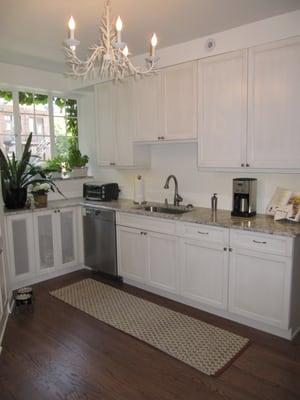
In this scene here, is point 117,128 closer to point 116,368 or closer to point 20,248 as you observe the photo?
point 20,248

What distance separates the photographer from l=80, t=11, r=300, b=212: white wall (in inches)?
109

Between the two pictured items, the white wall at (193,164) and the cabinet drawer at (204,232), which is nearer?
the white wall at (193,164)

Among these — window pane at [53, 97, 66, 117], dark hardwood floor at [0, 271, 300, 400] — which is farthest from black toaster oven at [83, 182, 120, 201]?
dark hardwood floor at [0, 271, 300, 400]

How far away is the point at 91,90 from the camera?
4.63 m

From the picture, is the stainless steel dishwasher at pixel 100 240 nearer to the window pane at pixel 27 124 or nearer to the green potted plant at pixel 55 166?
the green potted plant at pixel 55 166

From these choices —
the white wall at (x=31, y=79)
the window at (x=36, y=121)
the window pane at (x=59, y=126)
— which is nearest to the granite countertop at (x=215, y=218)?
the window at (x=36, y=121)

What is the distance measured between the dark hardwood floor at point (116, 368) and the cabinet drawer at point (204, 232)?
2.51 ft

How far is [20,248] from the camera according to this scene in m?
3.72

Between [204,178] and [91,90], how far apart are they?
221 cm

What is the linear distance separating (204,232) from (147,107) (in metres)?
1.63

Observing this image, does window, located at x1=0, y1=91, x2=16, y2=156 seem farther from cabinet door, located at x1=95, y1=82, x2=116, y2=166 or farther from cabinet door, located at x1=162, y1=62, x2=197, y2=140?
cabinet door, located at x1=162, y1=62, x2=197, y2=140

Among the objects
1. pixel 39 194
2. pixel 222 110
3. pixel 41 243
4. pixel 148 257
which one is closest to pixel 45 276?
pixel 41 243

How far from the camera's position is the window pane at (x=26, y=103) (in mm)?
4242

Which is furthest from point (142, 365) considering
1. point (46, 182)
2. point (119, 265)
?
point (46, 182)
